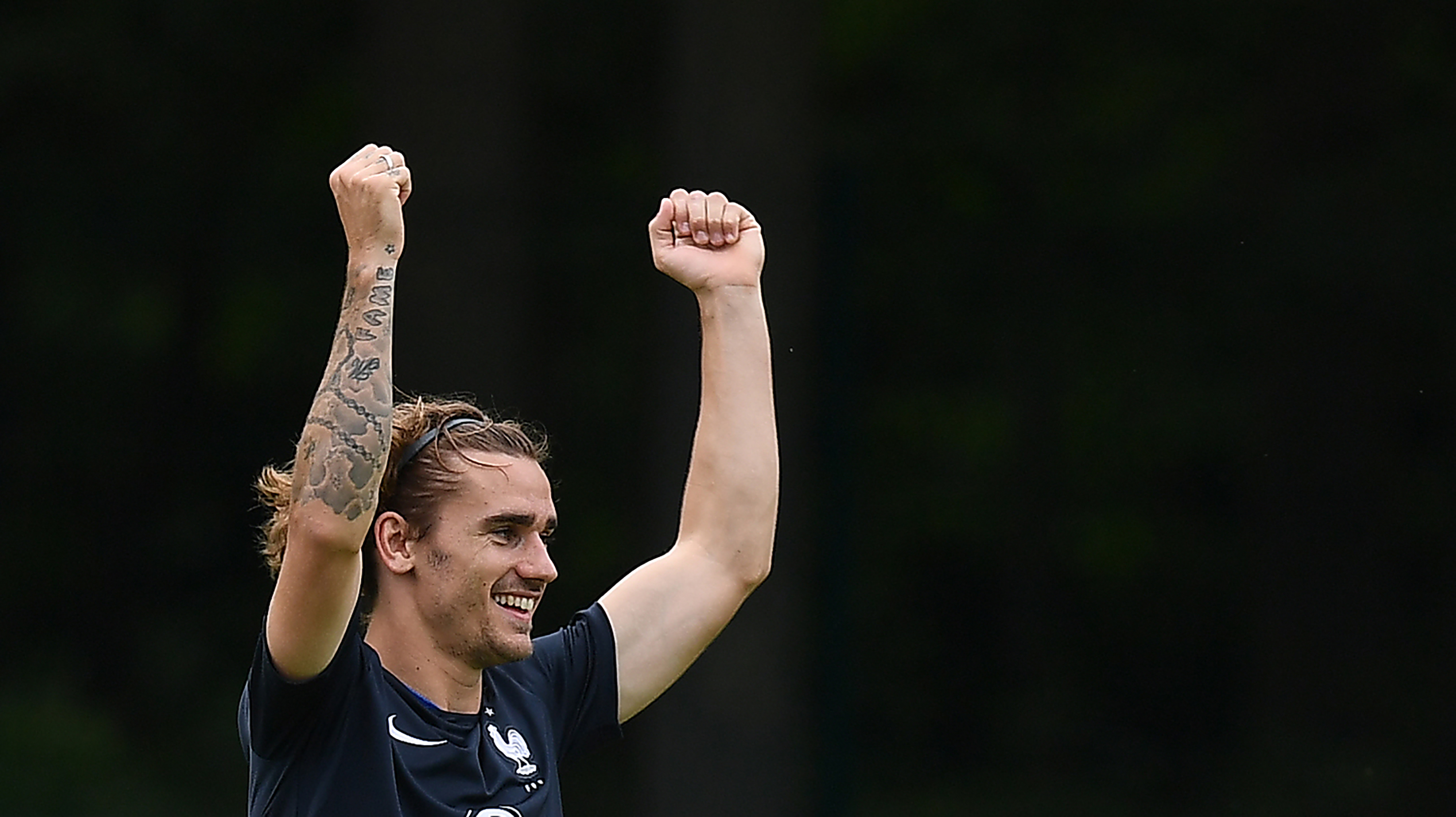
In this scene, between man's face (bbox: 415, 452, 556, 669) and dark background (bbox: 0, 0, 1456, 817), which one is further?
dark background (bbox: 0, 0, 1456, 817)

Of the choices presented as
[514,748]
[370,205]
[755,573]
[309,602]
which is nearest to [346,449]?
[309,602]

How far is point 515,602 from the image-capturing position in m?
2.67

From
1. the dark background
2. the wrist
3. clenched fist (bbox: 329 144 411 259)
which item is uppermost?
clenched fist (bbox: 329 144 411 259)

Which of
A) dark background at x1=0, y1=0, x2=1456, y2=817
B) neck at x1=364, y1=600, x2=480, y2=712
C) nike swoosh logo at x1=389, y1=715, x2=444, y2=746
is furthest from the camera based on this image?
dark background at x1=0, y1=0, x2=1456, y2=817

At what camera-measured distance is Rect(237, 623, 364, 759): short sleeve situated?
2.40 m

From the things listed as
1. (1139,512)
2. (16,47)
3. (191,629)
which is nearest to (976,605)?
(1139,512)

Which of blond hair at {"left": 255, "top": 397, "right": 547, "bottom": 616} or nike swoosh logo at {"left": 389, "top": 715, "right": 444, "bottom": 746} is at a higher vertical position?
blond hair at {"left": 255, "top": 397, "right": 547, "bottom": 616}

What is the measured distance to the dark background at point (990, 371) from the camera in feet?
22.5

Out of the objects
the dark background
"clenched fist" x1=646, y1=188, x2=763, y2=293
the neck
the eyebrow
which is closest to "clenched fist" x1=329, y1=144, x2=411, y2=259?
the eyebrow

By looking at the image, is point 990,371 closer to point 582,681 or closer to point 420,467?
point 582,681

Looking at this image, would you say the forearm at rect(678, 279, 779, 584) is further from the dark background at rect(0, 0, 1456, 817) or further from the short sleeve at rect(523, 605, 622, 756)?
the dark background at rect(0, 0, 1456, 817)

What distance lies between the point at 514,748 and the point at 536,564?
268 millimetres

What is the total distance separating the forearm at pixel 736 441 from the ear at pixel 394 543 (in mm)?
534

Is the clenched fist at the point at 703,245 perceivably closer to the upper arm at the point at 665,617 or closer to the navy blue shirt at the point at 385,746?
the upper arm at the point at 665,617
